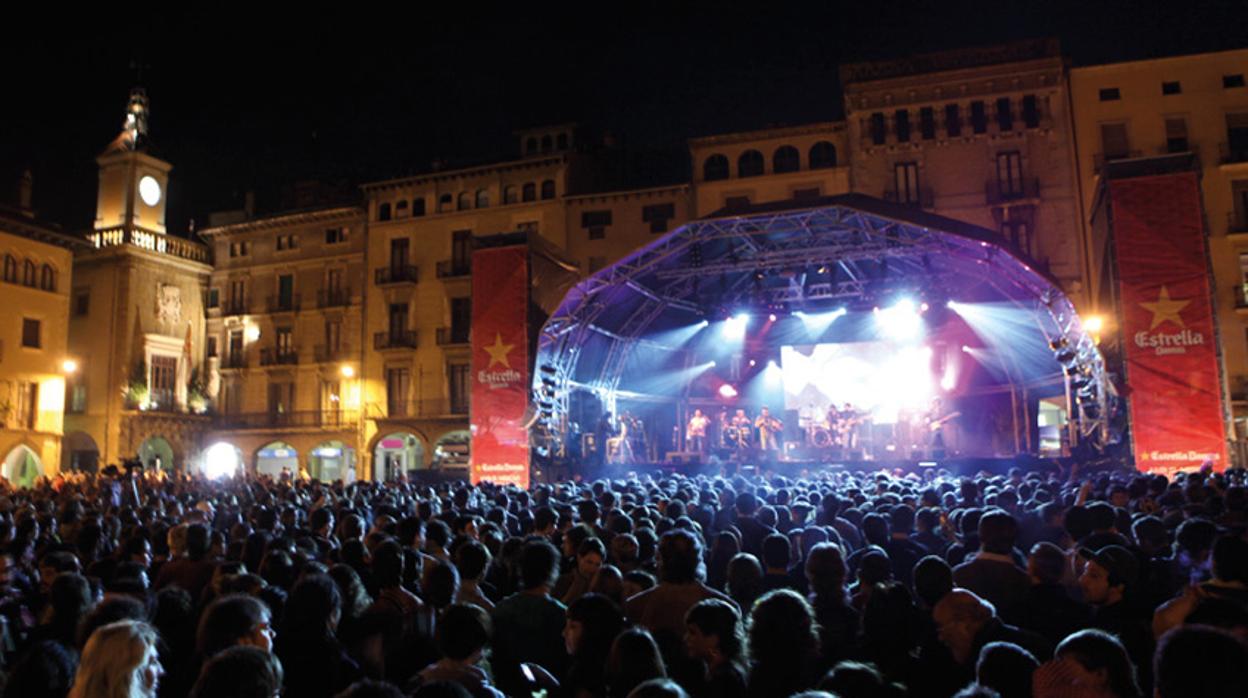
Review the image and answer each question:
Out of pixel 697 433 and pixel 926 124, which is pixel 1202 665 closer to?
pixel 697 433

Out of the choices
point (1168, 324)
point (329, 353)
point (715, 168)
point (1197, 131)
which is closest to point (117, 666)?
point (1168, 324)

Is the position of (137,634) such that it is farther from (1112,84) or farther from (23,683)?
(1112,84)

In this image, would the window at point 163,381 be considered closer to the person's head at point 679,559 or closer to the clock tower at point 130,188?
the clock tower at point 130,188

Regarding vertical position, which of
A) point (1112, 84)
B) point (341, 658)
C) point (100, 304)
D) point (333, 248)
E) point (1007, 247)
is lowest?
point (341, 658)

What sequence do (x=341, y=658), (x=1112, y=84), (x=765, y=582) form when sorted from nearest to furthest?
(x=341, y=658), (x=765, y=582), (x=1112, y=84)

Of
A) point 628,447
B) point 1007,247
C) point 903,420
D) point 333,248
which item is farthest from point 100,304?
point 1007,247

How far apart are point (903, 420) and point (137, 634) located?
27649 millimetres

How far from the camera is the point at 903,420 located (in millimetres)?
28531

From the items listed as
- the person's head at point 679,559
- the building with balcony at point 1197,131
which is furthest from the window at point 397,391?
the person's head at point 679,559

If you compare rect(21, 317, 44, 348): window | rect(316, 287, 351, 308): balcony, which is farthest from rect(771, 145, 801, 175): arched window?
rect(21, 317, 44, 348): window

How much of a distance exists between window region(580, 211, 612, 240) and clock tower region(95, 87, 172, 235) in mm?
21133

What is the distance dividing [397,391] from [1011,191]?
2762cm

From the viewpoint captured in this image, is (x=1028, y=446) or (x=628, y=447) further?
(x=628, y=447)

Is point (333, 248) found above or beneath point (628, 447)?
above
